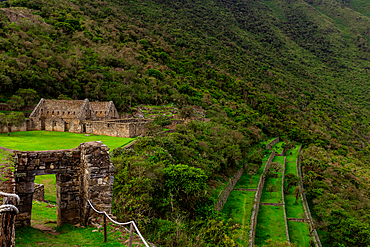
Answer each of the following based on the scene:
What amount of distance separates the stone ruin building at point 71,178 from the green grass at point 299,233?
1054 inches

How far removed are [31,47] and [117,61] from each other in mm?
22028

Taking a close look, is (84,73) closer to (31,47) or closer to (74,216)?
(31,47)

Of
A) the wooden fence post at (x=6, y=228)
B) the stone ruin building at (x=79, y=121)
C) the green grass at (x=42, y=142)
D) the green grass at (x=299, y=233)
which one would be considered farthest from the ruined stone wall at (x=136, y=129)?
the green grass at (x=299, y=233)

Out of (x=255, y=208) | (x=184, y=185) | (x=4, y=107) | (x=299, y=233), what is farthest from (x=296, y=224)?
(x=4, y=107)

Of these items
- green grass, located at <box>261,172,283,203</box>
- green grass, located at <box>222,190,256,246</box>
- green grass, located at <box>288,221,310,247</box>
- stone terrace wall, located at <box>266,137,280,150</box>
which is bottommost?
stone terrace wall, located at <box>266,137,280,150</box>

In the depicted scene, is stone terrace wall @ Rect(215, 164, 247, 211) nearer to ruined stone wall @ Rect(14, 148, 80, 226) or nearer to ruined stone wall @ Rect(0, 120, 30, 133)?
ruined stone wall @ Rect(14, 148, 80, 226)

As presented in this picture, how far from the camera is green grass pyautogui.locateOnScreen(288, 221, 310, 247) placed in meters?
28.1

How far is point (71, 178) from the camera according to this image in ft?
30.2

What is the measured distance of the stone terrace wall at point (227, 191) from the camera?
2787cm

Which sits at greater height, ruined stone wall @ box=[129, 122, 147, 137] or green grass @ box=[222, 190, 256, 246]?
ruined stone wall @ box=[129, 122, 147, 137]

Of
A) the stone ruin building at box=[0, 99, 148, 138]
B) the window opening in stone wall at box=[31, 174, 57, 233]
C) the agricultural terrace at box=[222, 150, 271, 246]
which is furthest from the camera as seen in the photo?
the stone ruin building at box=[0, 99, 148, 138]

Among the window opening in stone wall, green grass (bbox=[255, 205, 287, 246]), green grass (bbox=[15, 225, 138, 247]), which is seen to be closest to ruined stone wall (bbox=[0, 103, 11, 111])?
the window opening in stone wall

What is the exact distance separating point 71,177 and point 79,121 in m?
20.7

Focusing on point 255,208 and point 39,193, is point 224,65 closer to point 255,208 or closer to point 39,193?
point 255,208
